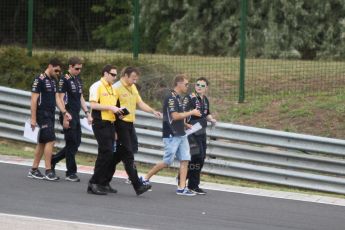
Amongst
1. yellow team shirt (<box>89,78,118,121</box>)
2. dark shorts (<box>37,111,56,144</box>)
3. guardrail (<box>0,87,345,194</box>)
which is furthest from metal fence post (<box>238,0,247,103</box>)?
yellow team shirt (<box>89,78,118,121</box>)

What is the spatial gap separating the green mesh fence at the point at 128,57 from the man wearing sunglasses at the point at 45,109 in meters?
4.59

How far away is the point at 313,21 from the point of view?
926 inches

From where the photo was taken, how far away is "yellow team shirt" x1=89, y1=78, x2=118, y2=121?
11109 millimetres

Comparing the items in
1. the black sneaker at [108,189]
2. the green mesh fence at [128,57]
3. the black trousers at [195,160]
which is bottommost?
the black sneaker at [108,189]

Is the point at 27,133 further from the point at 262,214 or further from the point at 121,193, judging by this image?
the point at 262,214

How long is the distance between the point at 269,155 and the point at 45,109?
3.49m

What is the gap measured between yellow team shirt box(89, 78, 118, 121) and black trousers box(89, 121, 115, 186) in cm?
7

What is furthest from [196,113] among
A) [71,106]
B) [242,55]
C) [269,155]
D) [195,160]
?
[242,55]

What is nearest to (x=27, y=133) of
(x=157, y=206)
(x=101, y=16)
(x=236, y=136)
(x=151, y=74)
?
(x=157, y=206)

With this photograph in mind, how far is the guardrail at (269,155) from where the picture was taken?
13.3 meters

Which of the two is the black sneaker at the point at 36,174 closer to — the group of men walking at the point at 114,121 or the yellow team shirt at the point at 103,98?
the group of men walking at the point at 114,121

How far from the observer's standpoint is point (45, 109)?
12.1 m

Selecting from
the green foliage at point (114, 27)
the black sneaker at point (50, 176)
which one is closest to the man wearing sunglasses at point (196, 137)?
the black sneaker at point (50, 176)

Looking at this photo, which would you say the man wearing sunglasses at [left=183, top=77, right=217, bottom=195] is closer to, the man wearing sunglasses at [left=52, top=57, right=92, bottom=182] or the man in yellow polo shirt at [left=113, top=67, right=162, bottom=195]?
the man in yellow polo shirt at [left=113, top=67, right=162, bottom=195]
